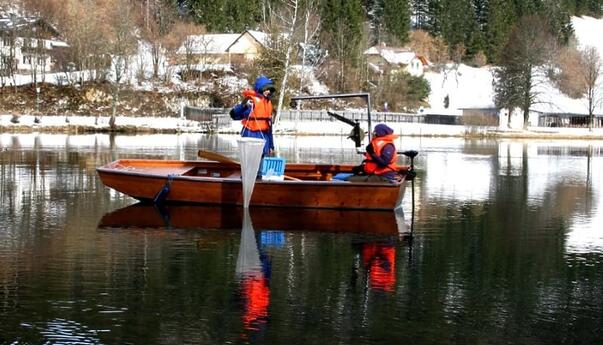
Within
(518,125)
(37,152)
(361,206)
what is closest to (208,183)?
(361,206)

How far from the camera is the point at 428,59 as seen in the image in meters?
125

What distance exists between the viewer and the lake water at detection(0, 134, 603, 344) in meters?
8.70

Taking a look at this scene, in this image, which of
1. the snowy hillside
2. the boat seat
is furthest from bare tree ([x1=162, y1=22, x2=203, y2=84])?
the boat seat

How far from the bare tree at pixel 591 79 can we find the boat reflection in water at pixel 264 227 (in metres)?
80.0

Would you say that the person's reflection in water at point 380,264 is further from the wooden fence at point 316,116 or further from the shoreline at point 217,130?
the wooden fence at point 316,116

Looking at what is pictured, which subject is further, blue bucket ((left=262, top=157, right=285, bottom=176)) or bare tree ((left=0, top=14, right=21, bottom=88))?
bare tree ((left=0, top=14, right=21, bottom=88))

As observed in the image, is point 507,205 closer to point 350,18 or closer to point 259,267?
point 259,267

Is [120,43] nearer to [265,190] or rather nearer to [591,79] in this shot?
[591,79]

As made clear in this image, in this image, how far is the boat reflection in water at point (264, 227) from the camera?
10.8 metres

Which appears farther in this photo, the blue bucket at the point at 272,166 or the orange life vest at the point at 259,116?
the orange life vest at the point at 259,116

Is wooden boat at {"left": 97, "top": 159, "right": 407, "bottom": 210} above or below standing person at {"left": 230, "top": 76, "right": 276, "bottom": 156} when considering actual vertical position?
below

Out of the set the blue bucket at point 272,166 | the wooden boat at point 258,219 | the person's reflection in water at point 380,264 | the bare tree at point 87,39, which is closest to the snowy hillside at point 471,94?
the bare tree at point 87,39

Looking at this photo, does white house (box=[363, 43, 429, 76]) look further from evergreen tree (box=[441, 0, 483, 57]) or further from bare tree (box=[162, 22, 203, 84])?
bare tree (box=[162, 22, 203, 84])

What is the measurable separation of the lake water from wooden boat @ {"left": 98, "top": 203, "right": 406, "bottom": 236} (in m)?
0.04
